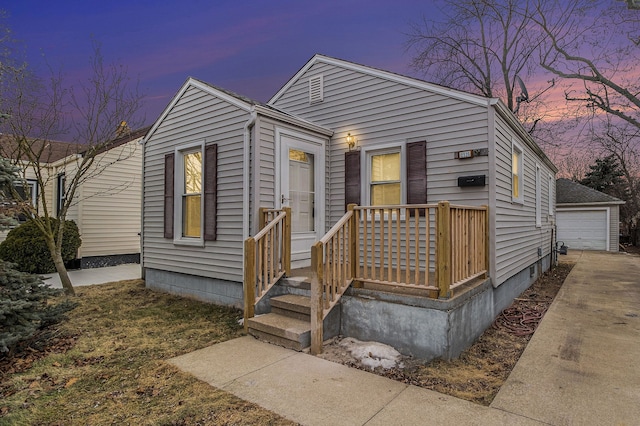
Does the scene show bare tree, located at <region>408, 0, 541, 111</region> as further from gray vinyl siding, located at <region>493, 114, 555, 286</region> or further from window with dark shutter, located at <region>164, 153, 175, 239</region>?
window with dark shutter, located at <region>164, 153, 175, 239</region>

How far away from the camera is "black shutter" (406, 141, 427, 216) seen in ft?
17.6

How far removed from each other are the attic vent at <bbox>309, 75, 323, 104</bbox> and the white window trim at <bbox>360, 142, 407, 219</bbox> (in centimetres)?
157

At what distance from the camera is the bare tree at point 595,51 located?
38.2ft

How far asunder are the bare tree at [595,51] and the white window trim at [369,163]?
35.4ft

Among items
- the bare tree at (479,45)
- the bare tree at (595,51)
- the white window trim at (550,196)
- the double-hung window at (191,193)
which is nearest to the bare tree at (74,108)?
the double-hung window at (191,193)

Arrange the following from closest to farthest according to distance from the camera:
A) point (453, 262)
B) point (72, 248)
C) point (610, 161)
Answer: point (453, 262)
point (72, 248)
point (610, 161)

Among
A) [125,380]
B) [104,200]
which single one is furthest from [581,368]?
[104,200]

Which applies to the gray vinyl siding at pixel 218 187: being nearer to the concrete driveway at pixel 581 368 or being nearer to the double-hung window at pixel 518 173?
the concrete driveway at pixel 581 368

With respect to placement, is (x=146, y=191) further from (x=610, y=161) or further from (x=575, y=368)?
(x=610, y=161)

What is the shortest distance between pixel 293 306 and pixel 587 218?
731 inches

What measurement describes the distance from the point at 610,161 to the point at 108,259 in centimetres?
2818

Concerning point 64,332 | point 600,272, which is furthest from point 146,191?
point 600,272

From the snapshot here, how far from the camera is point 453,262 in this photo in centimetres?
383

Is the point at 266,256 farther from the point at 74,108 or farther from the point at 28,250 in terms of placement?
the point at 28,250
